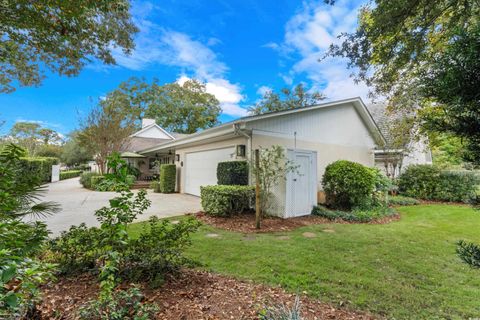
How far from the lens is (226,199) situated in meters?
6.47

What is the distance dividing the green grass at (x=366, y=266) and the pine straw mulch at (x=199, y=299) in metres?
0.28

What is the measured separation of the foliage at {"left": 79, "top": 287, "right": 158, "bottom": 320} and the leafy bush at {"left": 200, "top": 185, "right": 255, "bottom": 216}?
14.3 ft

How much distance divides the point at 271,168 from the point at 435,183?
9093 mm

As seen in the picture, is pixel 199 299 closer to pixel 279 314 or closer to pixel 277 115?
pixel 279 314

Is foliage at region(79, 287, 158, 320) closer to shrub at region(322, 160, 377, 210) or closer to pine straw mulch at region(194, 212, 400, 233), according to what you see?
pine straw mulch at region(194, 212, 400, 233)

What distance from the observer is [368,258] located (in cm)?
398

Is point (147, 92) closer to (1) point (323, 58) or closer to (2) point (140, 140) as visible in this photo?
(2) point (140, 140)

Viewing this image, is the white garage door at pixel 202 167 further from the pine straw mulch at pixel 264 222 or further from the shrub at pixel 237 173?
the pine straw mulch at pixel 264 222

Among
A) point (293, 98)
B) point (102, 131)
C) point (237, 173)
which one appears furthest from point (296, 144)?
point (293, 98)

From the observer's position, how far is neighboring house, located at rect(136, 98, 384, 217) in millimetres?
7082

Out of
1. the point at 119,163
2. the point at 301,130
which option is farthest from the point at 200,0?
the point at 119,163

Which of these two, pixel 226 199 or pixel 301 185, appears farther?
pixel 301 185

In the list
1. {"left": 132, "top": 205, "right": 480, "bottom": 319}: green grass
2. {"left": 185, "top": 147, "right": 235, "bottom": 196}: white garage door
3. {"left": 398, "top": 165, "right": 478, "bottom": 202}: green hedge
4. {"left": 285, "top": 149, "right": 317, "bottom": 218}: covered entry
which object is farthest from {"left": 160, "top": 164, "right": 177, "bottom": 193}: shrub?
{"left": 398, "top": 165, "right": 478, "bottom": 202}: green hedge

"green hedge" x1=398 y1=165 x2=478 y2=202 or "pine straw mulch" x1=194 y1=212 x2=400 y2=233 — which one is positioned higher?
"green hedge" x1=398 y1=165 x2=478 y2=202
